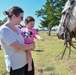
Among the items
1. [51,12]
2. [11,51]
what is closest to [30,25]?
[11,51]

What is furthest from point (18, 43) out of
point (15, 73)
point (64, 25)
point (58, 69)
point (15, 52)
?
point (58, 69)

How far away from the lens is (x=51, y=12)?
1592 inches

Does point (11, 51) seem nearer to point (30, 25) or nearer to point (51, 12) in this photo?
point (30, 25)

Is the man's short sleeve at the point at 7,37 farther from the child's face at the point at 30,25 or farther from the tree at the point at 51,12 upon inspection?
the tree at the point at 51,12

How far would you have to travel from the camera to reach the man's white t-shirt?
349 centimetres

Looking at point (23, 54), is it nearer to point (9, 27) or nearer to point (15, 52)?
point (15, 52)

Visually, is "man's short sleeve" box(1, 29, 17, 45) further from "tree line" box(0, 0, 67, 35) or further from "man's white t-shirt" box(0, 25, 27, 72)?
"tree line" box(0, 0, 67, 35)

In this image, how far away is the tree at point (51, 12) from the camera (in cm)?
3700

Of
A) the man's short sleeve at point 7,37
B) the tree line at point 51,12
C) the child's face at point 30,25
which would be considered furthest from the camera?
the tree line at point 51,12

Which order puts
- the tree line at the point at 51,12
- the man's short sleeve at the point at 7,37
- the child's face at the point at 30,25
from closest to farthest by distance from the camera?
the man's short sleeve at the point at 7,37 < the child's face at the point at 30,25 < the tree line at the point at 51,12

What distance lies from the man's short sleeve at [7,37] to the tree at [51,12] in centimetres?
3136

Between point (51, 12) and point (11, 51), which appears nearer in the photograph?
point (11, 51)

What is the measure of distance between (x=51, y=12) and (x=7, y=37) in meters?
37.3

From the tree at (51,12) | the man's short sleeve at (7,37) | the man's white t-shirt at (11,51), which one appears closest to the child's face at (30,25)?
the man's white t-shirt at (11,51)
